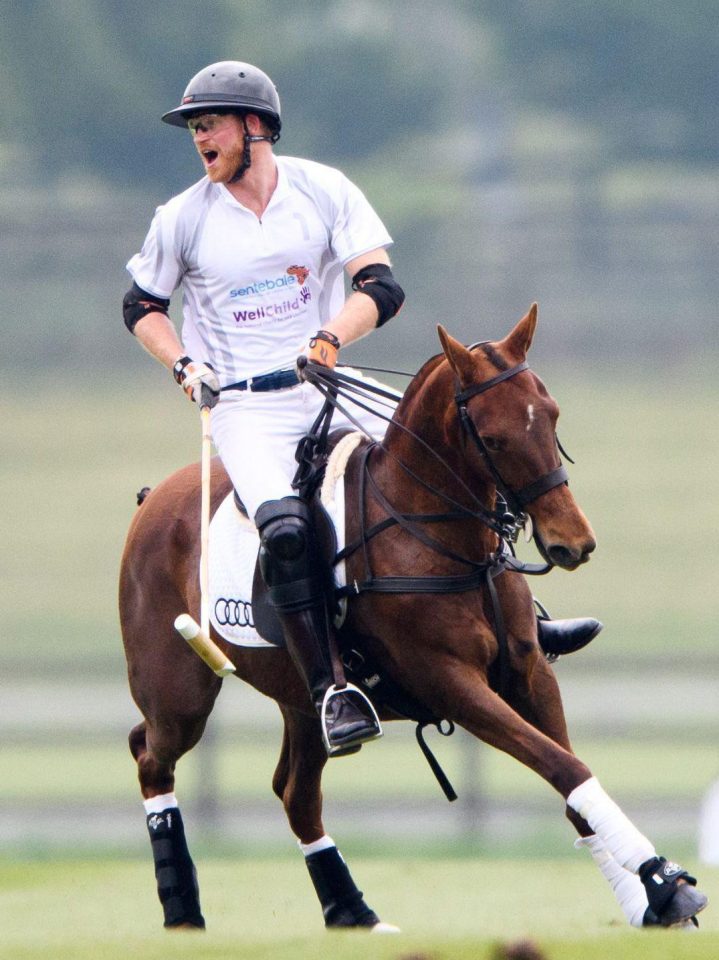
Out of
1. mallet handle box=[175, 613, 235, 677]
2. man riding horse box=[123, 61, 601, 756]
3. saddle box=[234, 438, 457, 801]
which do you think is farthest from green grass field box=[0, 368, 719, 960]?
man riding horse box=[123, 61, 601, 756]

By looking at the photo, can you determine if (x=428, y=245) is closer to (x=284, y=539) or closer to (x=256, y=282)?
(x=256, y=282)

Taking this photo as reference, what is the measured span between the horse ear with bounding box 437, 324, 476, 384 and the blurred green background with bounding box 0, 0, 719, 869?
13104 millimetres

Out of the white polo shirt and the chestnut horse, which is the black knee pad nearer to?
the chestnut horse

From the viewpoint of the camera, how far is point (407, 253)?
38.6m

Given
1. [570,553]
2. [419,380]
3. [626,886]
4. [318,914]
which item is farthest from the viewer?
[318,914]

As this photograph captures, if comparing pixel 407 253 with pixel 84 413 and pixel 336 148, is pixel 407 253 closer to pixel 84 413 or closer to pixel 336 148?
pixel 336 148

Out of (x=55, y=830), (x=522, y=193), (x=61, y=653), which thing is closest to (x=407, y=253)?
(x=522, y=193)

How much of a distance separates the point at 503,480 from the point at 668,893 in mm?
1346

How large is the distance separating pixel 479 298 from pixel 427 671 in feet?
98.2

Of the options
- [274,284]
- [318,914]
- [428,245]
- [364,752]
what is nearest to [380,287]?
[274,284]

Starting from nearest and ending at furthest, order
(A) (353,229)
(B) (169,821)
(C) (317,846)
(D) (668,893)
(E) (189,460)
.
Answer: (D) (668,893) < (A) (353,229) < (C) (317,846) < (B) (169,821) < (E) (189,460)

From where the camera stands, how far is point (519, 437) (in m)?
6.21

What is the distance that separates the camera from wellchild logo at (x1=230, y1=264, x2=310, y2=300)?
7.18m

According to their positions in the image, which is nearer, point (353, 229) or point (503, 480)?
point (503, 480)
